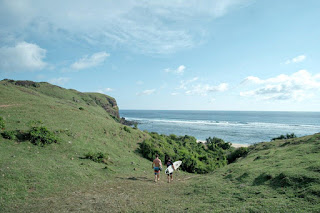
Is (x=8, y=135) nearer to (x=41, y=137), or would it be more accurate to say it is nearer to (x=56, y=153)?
(x=41, y=137)

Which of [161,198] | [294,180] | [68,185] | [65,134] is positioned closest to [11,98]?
[65,134]

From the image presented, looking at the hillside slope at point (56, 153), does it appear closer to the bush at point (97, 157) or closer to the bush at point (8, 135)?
the bush at point (8, 135)

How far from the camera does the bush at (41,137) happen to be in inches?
678

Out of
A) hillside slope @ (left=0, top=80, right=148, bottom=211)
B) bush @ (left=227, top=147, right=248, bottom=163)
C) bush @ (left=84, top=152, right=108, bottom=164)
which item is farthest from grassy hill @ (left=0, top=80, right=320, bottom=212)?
bush @ (left=227, top=147, right=248, bottom=163)

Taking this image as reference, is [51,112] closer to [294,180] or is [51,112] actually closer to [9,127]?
[9,127]

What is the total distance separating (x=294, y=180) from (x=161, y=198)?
7805mm

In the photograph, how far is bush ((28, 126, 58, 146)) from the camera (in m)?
17.2

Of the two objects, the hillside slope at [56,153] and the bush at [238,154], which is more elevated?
the hillside slope at [56,153]

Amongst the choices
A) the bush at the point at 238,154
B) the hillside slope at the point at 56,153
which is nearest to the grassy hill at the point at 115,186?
the hillside slope at the point at 56,153

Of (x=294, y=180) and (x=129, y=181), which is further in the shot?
(x=129, y=181)

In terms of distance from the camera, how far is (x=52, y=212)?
8.65 m

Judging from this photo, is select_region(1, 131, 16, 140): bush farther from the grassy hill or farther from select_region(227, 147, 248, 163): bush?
select_region(227, 147, 248, 163): bush

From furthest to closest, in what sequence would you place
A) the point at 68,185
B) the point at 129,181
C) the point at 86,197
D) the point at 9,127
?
the point at 9,127
the point at 129,181
the point at 68,185
the point at 86,197

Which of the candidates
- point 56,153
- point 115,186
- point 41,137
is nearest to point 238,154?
point 115,186
